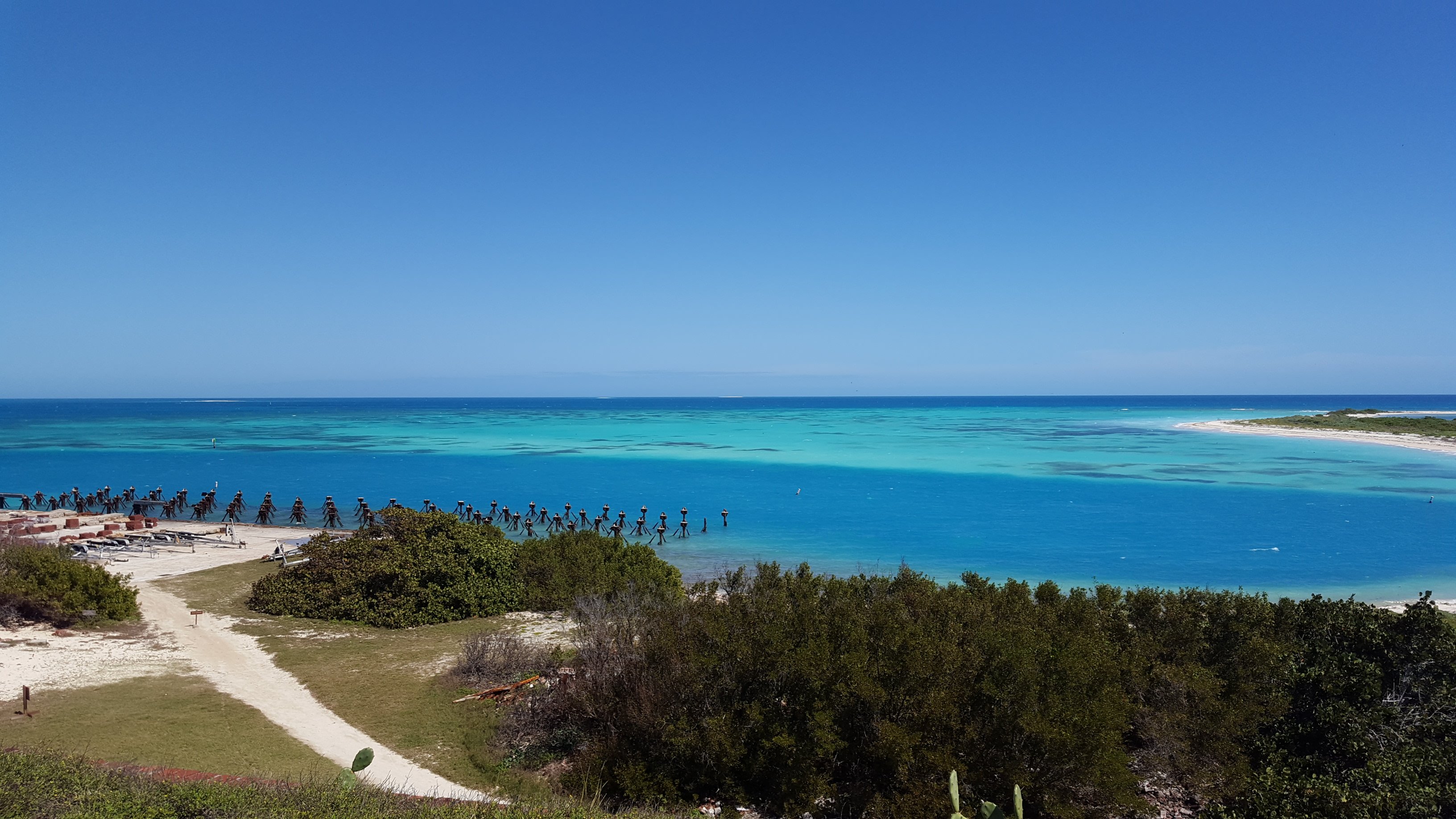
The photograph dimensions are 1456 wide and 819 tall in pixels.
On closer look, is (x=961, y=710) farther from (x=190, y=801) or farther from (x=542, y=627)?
(x=542, y=627)

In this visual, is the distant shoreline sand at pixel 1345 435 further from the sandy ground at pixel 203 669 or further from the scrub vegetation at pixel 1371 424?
the sandy ground at pixel 203 669

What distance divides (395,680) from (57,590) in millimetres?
9450

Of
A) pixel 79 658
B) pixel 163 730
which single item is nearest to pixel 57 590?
pixel 79 658

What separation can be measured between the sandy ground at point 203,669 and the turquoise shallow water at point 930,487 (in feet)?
47.5

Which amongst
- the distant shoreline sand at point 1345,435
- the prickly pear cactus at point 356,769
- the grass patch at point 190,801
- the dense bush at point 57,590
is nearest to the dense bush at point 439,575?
the dense bush at point 57,590

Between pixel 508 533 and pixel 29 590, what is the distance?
18.4m

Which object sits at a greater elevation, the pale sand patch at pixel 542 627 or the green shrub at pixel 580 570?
the green shrub at pixel 580 570

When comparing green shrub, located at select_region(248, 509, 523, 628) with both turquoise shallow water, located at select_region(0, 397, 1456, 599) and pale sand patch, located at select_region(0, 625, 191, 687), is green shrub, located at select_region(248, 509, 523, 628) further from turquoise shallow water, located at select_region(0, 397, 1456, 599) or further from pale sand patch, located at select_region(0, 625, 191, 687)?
turquoise shallow water, located at select_region(0, 397, 1456, 599)

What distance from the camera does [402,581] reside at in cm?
1922

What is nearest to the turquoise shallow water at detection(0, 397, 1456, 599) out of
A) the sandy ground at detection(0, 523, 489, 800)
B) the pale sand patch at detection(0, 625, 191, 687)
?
the sandy ground at detection(0, 523, 489, 800)

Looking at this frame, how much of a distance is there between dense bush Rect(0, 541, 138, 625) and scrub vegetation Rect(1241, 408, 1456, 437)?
10431 cm

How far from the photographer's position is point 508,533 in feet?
112

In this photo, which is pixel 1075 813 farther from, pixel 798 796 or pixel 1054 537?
pixel 1054 537

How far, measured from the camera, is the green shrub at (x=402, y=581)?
18859 mm
